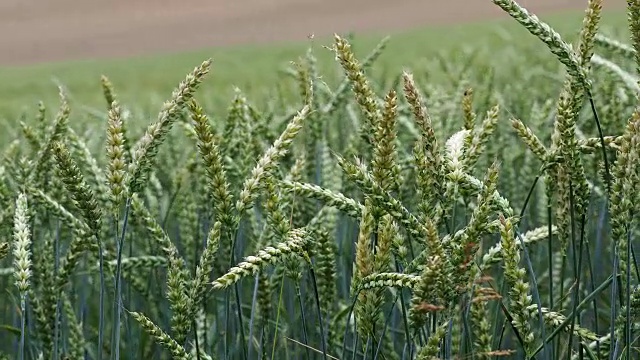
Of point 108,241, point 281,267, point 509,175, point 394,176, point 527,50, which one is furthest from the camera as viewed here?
point 527,50

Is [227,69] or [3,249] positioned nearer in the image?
[3,249]

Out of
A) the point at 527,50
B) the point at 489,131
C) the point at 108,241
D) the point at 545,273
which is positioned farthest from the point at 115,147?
the point at 527,50

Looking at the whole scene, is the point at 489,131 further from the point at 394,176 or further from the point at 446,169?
the point at 394,176

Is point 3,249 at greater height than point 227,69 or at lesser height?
lesser

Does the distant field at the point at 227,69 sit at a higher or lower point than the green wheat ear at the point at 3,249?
higher

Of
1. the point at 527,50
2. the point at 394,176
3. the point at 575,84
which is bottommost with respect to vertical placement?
the point at 394,176

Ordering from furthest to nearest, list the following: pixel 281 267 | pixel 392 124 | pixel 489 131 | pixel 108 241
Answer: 1. pixel 108 241
2. pixel 281 267
3. pixel 489 131
4. pixel 392 124

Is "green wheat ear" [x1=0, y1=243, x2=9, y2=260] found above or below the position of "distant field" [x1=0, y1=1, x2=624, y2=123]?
below

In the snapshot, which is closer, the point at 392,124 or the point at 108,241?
the point at 392,124

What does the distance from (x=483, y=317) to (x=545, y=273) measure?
161 centimetres

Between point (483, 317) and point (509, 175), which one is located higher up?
point (509, 175)

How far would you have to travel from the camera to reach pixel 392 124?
1.27 metres

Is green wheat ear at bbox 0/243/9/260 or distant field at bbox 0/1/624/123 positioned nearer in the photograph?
green wheat ear at bbox 0/243/9/260

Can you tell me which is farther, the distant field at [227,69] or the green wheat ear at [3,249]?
the distant field at [227,69]
